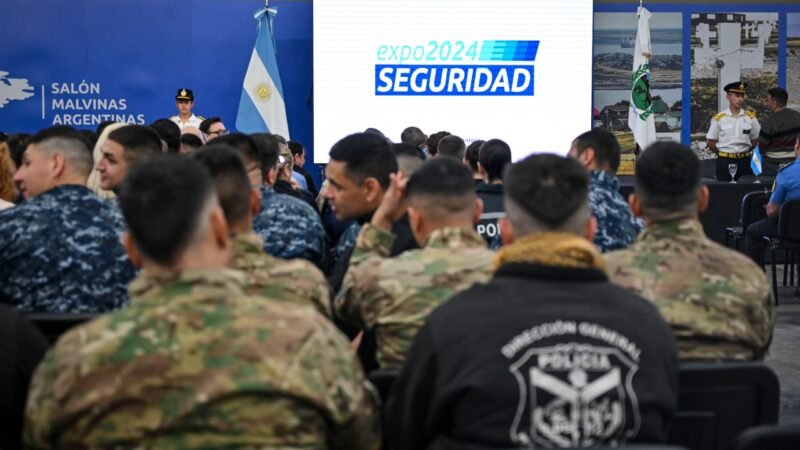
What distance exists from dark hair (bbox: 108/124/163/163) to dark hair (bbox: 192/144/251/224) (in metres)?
1.54

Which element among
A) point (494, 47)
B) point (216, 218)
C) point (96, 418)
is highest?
point (494, 47)

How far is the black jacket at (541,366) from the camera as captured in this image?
2082 mm

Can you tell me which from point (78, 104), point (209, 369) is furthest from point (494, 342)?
point (78, 104)

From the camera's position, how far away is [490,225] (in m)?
5.07

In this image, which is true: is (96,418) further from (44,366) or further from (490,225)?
(490,225)

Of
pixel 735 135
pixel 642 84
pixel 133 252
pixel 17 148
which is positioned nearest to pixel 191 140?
pixel 17 148

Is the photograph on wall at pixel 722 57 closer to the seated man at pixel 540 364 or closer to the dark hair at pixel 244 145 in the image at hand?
the dark hair at pixel 244 145

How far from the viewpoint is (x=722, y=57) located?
13.3 m

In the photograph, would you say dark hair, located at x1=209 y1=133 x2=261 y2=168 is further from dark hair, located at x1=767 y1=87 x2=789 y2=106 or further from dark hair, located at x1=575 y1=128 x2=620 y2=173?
dark hair, located at x1=767 y1=87 x2=789 y2=106

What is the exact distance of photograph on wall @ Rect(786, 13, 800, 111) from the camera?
13438 millimetres

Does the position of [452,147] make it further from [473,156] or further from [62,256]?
[62,256]

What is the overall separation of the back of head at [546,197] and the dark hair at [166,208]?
2.35 feet

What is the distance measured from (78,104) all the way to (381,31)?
3348 mm

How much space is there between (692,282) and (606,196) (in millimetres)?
1760
